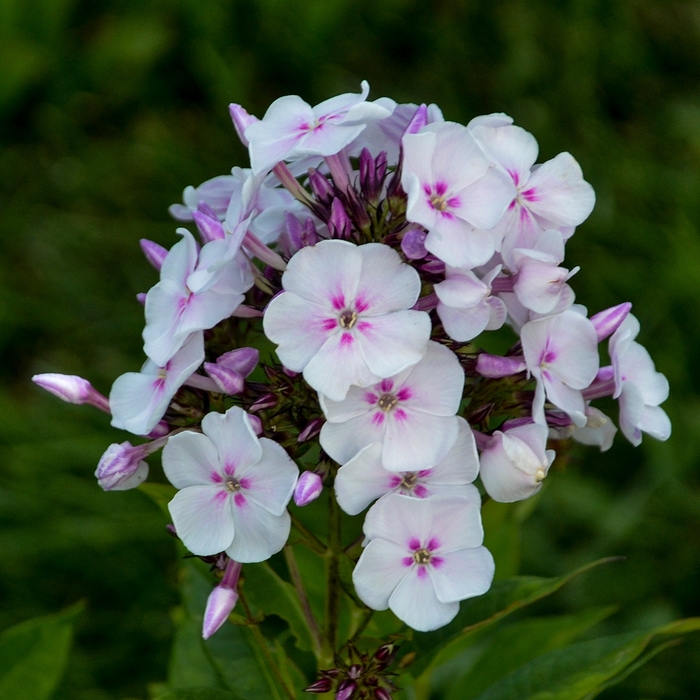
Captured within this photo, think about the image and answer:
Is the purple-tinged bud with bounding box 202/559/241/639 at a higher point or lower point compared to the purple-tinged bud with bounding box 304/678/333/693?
higher

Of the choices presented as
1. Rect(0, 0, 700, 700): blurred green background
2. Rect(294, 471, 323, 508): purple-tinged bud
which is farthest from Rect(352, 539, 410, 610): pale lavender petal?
Rect(0, 0, 700, 700): blurred green background

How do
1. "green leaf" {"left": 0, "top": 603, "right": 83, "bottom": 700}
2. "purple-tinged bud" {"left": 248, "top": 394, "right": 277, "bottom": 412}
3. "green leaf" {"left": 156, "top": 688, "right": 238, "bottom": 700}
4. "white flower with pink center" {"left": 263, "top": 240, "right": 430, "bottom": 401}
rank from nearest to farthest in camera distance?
"white flower with pink center" {"left": 263, "top": 240, "right": 430, "bottom": 401} < "purple-tinged bud" {"left": 248, "top": 394, "right": 277, "bottom": 412} < "green leaf" {"left": 156, "top": 688, "right": 238, "bottom": 700} < "green leaf" {"left": 0, "top": 603, "right": 83, "bottom": 700}

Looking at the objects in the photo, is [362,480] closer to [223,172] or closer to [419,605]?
[419,605]

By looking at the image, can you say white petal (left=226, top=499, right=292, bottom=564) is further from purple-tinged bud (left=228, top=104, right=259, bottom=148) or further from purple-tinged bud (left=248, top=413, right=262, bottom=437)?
purple-tinged bud (left=228, top=104, right=259, bottom=148)

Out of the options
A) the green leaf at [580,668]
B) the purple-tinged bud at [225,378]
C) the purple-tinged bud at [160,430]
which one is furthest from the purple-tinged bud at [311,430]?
the green leaf at [580,668]

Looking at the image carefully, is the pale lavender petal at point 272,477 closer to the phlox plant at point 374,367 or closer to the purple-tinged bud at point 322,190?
the phlox plant at point 374,367

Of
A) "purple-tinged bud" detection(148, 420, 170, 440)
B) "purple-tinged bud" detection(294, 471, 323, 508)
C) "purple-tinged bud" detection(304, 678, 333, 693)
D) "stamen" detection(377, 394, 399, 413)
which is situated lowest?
"purple-tinged bud" detection(304, 678, 333, 693)
